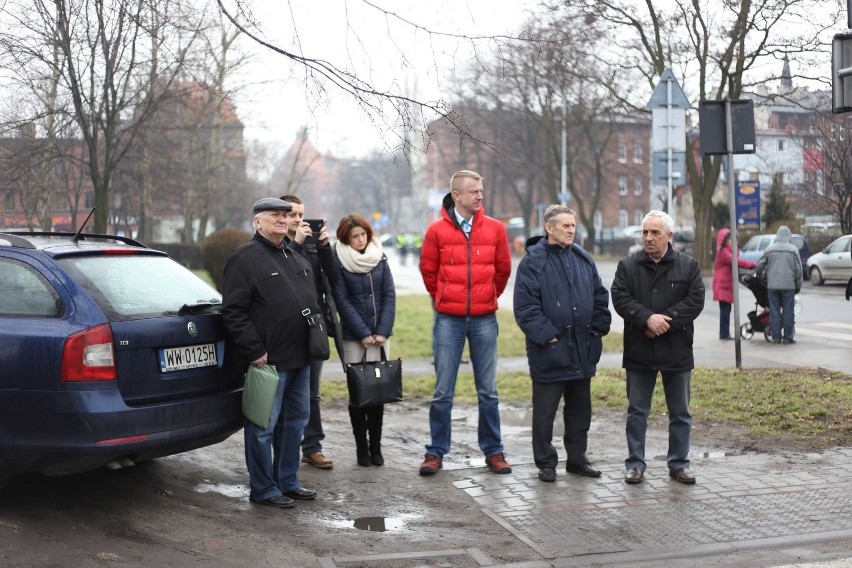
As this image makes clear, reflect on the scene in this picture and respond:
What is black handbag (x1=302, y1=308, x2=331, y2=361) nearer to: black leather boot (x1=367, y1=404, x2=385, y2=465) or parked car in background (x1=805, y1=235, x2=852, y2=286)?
black leather boot (x1=367, y1=404, x2=385, y2=465)

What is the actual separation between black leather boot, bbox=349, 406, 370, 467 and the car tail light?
238 cm

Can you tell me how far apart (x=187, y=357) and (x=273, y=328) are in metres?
0.55

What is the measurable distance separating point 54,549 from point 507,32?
4.28 meters

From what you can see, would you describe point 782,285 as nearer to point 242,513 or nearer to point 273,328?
point 273,328

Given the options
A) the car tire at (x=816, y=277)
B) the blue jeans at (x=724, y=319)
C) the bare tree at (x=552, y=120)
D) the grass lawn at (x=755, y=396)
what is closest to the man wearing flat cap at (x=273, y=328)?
the grass lawn at (x=755, y=396)

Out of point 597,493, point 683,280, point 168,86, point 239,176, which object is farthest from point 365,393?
point 239,176

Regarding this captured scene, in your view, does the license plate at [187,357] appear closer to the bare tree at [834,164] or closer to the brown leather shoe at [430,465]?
the brown leather shoe at [430,465]

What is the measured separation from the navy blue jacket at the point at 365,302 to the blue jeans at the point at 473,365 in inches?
15.4

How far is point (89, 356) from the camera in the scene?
5.44 meters

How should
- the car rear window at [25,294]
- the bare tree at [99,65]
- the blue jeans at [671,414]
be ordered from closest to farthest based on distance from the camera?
1. the car rear window at [25,294]
2. the blue jeans at [671,414]
3. the bare tree at [99,65]

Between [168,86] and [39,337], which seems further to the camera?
[168,86]

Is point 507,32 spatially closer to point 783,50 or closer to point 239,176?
point 783,50

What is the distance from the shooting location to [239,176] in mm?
46094

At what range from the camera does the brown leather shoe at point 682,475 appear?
661 centimetres
